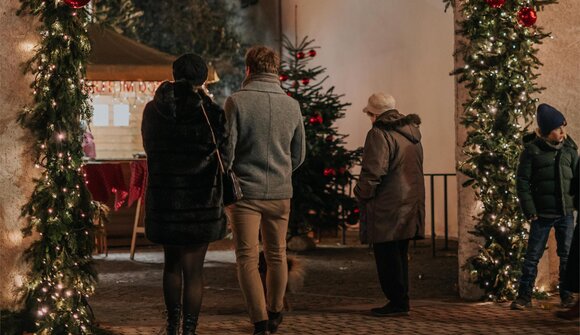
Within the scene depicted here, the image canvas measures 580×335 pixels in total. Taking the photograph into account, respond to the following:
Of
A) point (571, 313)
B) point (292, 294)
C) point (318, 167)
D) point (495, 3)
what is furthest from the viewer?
point (318, 167)

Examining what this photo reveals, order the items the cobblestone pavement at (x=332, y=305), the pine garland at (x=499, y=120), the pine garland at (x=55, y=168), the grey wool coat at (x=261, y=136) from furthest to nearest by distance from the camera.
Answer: the pine garland at (x=499, y=120) → the cobblestone pavement at (x=332, y=305) → the grey wool coat at (x=261, y=136) → the pine garland at (x=55, y=168)

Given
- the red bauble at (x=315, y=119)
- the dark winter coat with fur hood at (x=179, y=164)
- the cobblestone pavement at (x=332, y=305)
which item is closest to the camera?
the dark winter coat with fur hood at (x=179, y=164)

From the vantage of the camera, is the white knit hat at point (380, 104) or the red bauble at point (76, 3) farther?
the white knit hat at point (380, 104)

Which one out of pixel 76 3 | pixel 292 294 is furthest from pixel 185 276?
pixel 292 294

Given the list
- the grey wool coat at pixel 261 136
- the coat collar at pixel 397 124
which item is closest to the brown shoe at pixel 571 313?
the coat collar at pixel 397 124

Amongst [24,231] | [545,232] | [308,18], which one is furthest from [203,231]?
[308,18]

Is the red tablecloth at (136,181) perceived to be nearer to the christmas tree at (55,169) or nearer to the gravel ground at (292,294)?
the gravel ground at (292,294)

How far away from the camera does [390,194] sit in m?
8.96

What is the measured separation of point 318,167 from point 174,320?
8.11m

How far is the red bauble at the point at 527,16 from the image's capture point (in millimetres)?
9625

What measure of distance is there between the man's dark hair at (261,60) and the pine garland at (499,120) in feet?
8.27

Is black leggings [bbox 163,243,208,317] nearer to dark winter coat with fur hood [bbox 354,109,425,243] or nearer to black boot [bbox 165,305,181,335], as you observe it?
black boot [bbox 165,305,181,335]

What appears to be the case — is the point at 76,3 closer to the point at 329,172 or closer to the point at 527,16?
the point at 527,16

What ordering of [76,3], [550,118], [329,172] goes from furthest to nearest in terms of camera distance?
1. [329,172]
2. [550,118]
3. [76,3]
